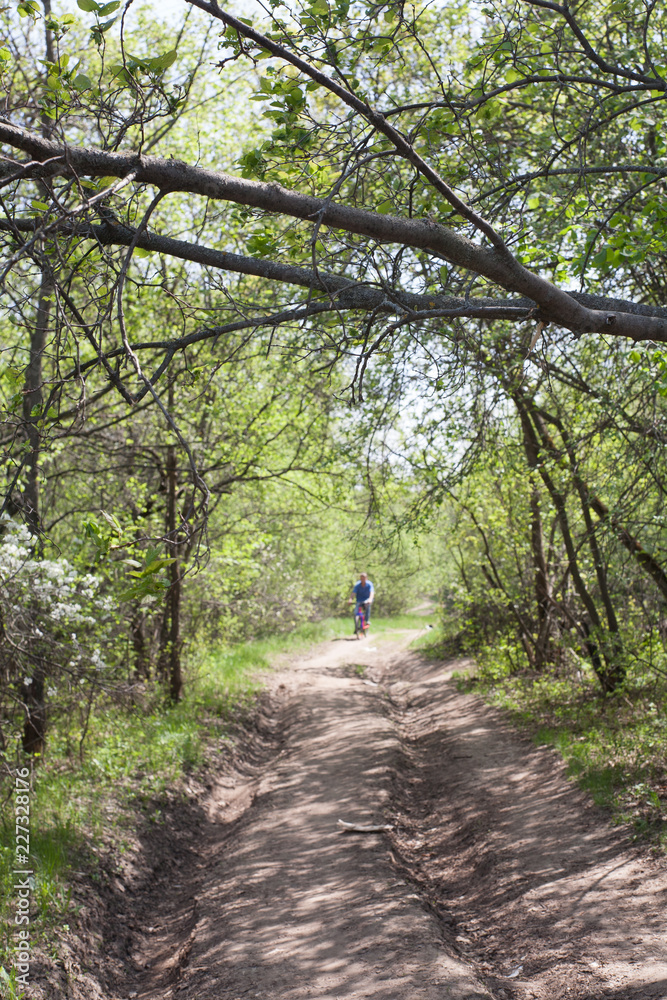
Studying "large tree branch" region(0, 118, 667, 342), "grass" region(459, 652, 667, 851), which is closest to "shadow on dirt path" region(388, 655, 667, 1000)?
"grass" region(459, 652, 667, 851)

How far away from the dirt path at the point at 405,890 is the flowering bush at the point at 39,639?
1.91 metres

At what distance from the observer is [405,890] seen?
527 centimetres

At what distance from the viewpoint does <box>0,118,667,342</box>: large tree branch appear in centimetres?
269

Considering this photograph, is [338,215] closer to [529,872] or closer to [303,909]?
[303,909]

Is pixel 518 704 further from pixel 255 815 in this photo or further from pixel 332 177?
pixel 332 177

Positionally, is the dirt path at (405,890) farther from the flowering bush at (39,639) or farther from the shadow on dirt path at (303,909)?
the flowering bush at (39,639)

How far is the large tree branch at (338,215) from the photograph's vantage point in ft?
8.83

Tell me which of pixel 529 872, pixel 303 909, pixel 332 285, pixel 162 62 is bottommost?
pixel 529 872

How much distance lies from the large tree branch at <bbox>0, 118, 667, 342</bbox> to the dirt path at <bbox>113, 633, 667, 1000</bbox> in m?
3.36

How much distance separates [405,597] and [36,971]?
28029mm

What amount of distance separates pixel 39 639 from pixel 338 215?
16.9 ft

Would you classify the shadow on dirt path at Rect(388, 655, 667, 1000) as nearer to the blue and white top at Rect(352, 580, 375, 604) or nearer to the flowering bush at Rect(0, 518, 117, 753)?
the flowering bush at Rect(0, 518, 117, 753)

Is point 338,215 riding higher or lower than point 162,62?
lower

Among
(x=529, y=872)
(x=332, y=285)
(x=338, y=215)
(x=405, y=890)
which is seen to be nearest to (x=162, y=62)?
(x=338, y=215)
